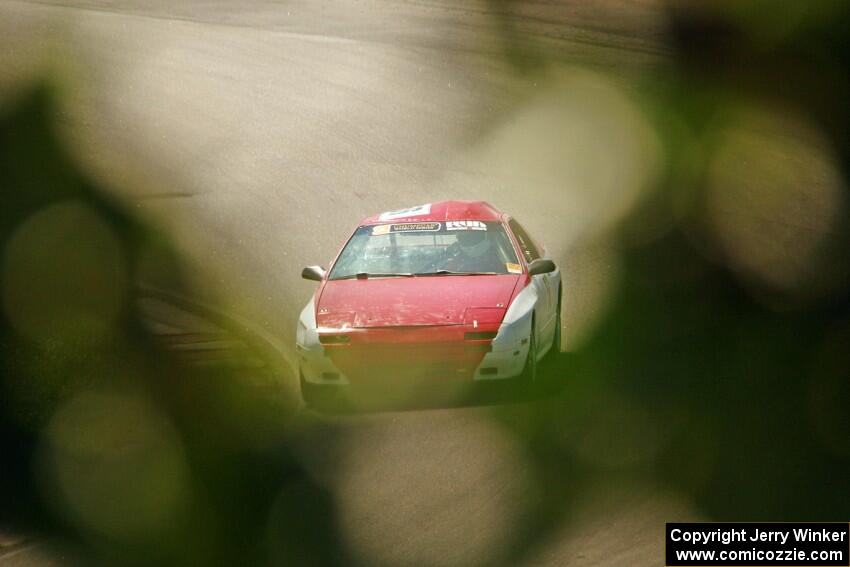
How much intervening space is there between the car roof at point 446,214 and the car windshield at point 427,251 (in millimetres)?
93

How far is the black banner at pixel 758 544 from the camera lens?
23.2 feet

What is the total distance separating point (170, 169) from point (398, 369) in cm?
1093

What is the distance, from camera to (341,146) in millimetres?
21297

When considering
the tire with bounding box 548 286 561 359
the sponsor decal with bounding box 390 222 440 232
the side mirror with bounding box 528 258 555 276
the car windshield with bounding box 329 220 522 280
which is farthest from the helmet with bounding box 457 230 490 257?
the tire with bounding box 548 286 561 359

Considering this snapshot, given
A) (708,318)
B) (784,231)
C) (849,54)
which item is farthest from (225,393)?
(849,54)

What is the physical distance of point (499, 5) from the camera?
27.5 m

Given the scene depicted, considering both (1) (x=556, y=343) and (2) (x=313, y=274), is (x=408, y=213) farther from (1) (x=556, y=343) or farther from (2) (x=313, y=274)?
(1) (x=556, y=343)

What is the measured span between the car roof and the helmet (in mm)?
258

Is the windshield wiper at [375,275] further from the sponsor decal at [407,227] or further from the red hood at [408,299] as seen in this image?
the sponsor decal at [407,227]

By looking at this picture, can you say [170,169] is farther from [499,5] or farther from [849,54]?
[849,54]

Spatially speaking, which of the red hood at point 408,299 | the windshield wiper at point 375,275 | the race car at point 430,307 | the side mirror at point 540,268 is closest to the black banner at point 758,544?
the race car at point 430,307

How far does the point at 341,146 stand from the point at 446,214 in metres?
9.76

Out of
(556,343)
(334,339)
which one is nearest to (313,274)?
(334,339)

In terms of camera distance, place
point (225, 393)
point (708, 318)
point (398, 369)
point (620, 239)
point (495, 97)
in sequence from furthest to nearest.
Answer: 1. point (495, 97)
2. point (620, 239)
3. point (708, 318)
4. point (225, 393)
5. point (398, 369)
